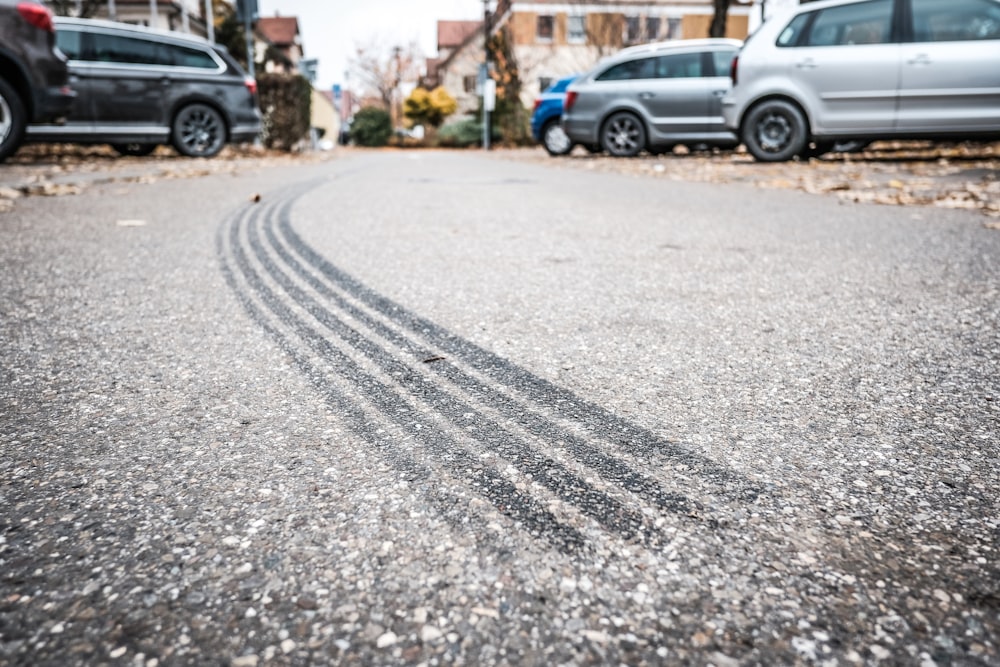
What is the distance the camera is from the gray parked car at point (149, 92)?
35.4 ft

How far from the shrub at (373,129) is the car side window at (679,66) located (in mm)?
37070

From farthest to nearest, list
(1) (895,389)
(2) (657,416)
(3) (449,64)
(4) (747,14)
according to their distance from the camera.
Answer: (3) (449,64)
(4) (747,14)
(1) (895,389)
(2) (657,416)

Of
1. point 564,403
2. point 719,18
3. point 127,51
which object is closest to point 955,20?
point 564,403

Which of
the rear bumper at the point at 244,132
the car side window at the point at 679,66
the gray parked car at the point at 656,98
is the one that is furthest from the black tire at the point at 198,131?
the car side window at the point at 679,66

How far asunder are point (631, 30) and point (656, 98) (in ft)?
97.4

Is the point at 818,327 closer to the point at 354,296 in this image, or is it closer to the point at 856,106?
the point at 354,296

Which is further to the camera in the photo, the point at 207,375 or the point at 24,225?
the point at 24,225

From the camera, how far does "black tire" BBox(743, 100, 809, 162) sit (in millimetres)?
9547

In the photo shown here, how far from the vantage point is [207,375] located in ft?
6.89

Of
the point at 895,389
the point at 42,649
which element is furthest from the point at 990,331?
the point at 42,649

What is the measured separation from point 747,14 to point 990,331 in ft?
166

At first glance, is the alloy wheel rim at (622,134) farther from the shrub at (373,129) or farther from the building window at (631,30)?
the shrub at (373,129)

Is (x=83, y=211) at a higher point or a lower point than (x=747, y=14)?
lower

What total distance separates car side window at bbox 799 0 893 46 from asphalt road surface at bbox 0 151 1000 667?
22.0ft
